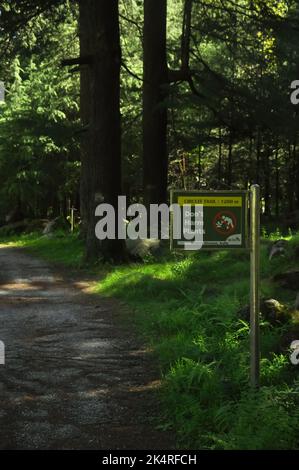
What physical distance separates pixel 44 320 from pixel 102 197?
5.35 metres

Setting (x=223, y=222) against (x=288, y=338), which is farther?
(x=288, y=338)

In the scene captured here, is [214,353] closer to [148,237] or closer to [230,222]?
[230,222]

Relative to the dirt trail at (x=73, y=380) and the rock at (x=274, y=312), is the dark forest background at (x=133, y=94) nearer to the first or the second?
the rock at (x=274, y=312)

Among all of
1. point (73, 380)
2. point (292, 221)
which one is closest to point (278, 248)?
point (73, 380)

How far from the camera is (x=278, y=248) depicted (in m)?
10.3

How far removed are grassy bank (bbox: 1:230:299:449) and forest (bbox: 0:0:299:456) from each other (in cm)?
2

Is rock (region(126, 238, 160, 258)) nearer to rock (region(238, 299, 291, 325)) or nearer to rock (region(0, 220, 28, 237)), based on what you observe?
rock (region(238, 299, 291, 325))

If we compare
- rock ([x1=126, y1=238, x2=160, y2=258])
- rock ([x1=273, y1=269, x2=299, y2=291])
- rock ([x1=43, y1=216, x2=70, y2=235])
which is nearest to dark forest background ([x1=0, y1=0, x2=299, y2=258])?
rock ([x1=126, y1=238, x2=160, y2=258])

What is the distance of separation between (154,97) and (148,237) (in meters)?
3.84

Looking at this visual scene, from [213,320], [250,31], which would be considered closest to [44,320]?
[213,320]

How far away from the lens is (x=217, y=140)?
20.6 m

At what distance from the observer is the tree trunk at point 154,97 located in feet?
49.8

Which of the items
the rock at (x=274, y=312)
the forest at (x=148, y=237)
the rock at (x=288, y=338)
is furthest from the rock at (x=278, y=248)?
the rock at (x=288, y=338)
